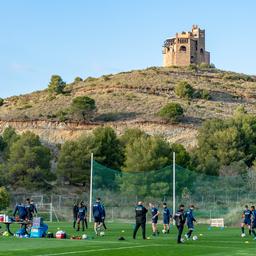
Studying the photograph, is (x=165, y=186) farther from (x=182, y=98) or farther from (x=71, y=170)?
(x=182, y=98)

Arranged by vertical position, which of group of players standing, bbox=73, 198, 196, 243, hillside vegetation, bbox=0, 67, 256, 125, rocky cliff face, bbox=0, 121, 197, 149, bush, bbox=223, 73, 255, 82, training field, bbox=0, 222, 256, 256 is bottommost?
training field, bbox=0, 222, 256, 256

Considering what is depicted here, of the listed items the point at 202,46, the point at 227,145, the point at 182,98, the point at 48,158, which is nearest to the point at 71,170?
the point at 48,158

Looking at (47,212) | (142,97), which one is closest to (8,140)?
(47,212)

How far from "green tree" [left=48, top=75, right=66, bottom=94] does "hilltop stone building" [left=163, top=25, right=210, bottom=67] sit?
3847 centimetres

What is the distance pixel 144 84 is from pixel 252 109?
25291mm

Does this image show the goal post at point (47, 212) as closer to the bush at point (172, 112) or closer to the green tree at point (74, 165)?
the green tree at point (74, 165)

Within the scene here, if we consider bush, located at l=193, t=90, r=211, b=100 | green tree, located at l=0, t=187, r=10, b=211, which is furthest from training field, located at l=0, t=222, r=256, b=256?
bush, located at l=193, t=90, r=211, b=100

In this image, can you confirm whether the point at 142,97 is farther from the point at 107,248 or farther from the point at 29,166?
the point at 107,248

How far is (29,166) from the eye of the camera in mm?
71375

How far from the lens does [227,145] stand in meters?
75.9

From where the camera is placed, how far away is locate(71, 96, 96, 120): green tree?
334 ft

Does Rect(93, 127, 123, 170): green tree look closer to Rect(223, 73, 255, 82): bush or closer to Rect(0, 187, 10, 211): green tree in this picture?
Rect(0, 187, 10, 211): green tree

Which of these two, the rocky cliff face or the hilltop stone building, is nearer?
the rocky cliff face

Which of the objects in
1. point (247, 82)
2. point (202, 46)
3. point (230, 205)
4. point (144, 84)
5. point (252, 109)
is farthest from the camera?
point (202, 46)
